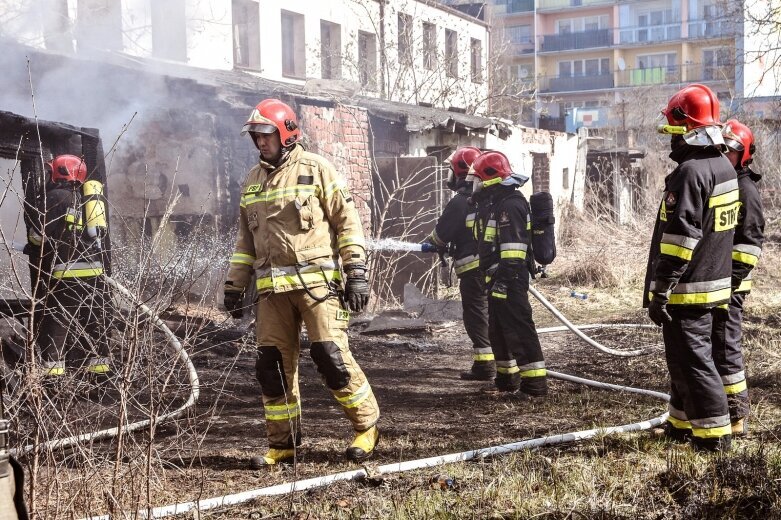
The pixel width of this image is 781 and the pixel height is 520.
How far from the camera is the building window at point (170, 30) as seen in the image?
17672 mm

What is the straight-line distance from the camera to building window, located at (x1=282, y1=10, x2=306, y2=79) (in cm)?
2219

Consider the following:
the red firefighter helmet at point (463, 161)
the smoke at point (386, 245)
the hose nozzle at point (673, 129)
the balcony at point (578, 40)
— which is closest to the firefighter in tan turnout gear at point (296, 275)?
the hose nozzle at point (673, 129)

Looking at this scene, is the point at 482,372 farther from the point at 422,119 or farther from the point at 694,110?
the point at 422,119

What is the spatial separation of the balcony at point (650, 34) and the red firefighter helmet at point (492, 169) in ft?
155

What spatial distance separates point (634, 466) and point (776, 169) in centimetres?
1527

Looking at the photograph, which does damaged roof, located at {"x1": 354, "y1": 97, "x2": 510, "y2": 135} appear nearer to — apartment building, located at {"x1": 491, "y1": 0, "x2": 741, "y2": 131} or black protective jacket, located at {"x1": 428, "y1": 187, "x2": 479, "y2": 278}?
black protective jacket, located at {"x1": 428, "y1": 187, "x2": 479, "y2": 278}

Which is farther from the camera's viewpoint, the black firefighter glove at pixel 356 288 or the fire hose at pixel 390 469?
the black firefighter glove at pixel 356 288

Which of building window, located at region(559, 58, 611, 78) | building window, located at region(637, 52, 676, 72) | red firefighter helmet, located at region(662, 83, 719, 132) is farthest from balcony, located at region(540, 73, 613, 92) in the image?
red firefighter helmet, located at region(662, 83, 719, 132)

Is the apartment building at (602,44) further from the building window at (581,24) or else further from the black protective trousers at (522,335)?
the black protective trousers at (522,335)

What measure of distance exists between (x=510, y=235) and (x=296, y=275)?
7.32 feet

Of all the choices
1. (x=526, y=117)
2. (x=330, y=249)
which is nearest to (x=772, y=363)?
(x=330, y=249)

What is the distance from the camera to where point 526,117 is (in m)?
45.8

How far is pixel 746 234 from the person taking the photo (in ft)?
16.7

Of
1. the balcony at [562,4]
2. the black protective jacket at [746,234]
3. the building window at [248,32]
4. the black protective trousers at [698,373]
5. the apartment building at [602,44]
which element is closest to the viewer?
the black protective trousers at [698,373]
